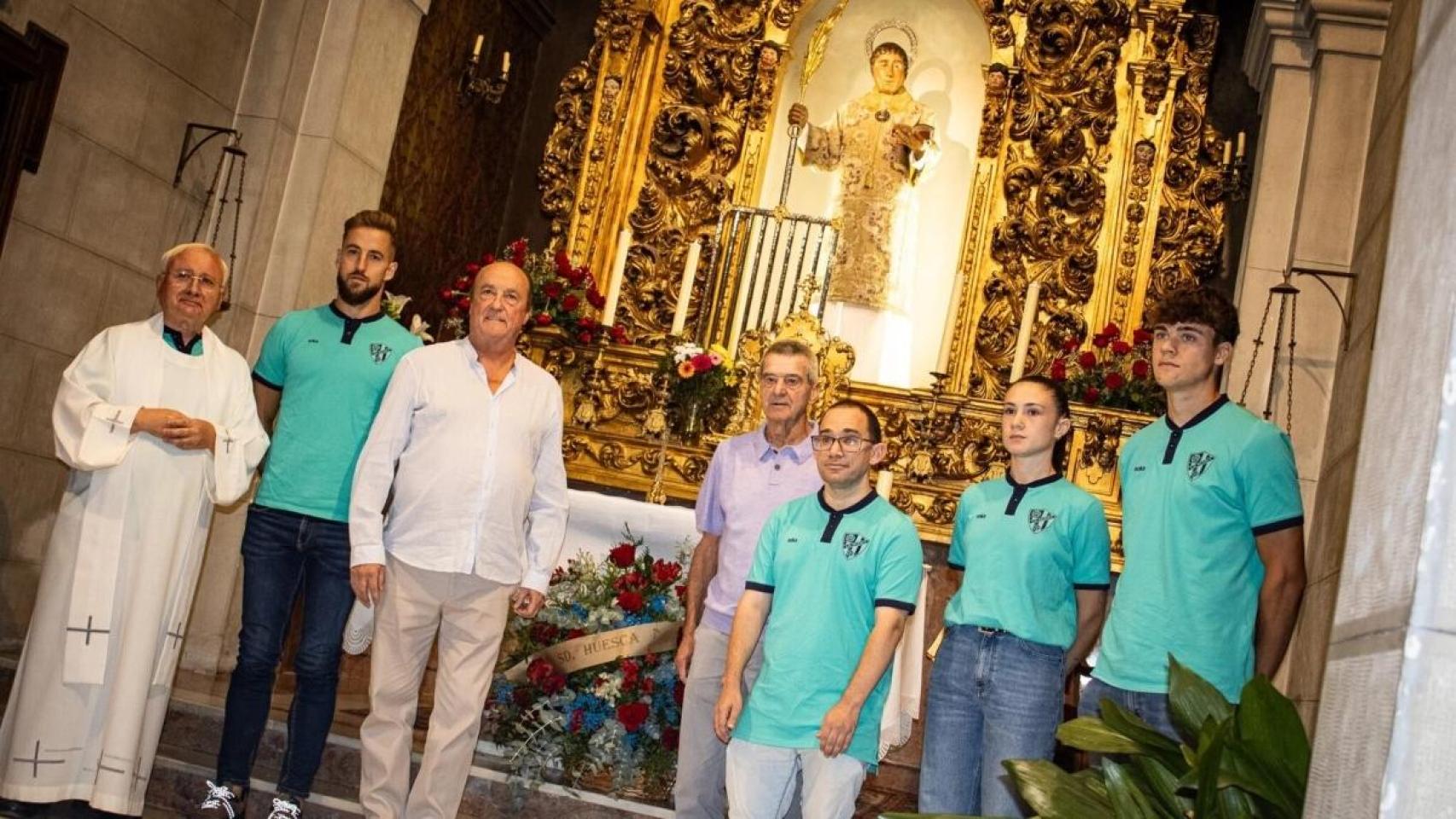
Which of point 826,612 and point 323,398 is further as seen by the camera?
point 323,398

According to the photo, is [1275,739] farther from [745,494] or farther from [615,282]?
[615,282]

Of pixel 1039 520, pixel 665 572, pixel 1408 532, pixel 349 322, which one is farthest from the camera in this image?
pixel 665 572

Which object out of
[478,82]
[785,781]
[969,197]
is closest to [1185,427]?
[785,781]

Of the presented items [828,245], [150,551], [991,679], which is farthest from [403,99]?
[991,679]

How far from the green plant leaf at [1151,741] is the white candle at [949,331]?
5.22 metres

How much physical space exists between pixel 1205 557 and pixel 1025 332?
428 cm

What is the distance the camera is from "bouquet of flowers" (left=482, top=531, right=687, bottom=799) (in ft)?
16.8

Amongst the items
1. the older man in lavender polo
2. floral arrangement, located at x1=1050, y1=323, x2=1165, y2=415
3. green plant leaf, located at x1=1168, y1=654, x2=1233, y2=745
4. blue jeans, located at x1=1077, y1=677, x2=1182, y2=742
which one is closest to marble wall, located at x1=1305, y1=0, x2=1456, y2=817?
green plant leaf, located at x1=1168, y1=654, x2=1233, y2=745

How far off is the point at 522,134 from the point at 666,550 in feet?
16.0

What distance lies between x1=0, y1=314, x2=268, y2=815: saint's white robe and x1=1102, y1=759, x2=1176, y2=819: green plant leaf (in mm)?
3148

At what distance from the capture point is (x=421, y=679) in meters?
4.39

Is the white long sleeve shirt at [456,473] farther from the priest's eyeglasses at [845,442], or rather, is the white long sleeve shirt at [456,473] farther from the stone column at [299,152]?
the stone column at [299,152]

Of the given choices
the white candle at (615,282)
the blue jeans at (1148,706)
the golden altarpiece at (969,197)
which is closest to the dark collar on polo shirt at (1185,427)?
the blue jeans at (1148,706)

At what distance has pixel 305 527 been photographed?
4.60 metres
